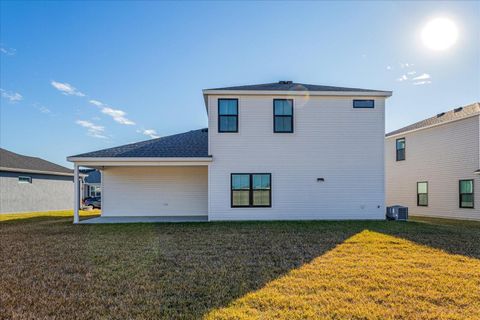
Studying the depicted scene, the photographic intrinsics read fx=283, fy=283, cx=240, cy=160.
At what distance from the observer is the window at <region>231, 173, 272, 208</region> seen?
12008 mm

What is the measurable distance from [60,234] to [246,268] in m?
7.17

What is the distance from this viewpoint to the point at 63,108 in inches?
699

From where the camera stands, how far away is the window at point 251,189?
12.0 meters

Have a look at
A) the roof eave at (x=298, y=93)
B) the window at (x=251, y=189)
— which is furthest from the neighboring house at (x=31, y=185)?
the window at (x=251, y=189)

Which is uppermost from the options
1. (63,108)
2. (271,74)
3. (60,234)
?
(271,74)

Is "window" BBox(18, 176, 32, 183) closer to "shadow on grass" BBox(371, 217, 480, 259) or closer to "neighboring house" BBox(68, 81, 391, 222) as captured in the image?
"neighboring house" BBox(68, 81, 391, 222)

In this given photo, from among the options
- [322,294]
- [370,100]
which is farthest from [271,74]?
[322,294]

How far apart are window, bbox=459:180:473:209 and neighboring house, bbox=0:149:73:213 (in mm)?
25913

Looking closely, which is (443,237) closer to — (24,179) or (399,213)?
(399,213)

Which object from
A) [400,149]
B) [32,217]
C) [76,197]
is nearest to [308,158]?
[400,149]

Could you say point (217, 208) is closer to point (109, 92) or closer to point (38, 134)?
point (109, 92)

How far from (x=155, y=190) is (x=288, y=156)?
6.88 meters

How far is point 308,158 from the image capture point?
1223 centimetres

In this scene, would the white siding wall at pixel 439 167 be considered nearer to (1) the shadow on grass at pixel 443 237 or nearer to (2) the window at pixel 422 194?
(2) the window at pixel 422 194
